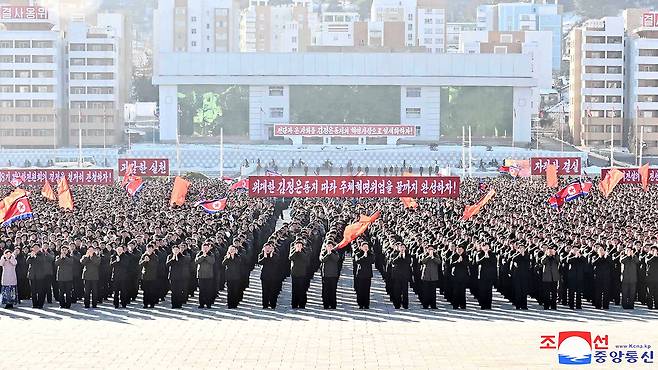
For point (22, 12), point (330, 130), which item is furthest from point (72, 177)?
point (22, 12)

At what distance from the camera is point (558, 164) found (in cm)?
4481

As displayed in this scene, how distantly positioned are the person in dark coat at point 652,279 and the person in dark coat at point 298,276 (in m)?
5.65

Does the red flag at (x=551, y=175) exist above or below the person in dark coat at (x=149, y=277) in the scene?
above

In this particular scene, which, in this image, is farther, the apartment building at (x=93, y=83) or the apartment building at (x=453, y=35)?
the apartment building at (x=453, y=35)

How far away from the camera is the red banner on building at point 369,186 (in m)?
32.0

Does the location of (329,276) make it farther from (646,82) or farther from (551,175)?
(646,82)

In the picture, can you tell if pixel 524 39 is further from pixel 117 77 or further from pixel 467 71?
pixel 117 77

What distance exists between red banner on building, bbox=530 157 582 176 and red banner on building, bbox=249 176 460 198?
13.0 meters

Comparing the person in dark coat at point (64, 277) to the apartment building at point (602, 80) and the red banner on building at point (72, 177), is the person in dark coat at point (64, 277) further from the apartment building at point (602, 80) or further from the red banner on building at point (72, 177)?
the apartment building at point (602, 80)

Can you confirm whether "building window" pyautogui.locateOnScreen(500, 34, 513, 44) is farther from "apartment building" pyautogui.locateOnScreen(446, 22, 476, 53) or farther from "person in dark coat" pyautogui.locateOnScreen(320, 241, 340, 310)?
"person in dark coat" pyautogui.locateOnScreen(320, 241, 340, 310)

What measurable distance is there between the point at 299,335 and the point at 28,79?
3659 inches

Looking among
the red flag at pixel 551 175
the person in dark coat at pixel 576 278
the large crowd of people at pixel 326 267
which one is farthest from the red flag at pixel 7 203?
the red flag at pixel 551 175

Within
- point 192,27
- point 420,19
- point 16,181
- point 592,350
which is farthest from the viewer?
point 420,19

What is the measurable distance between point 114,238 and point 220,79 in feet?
284
